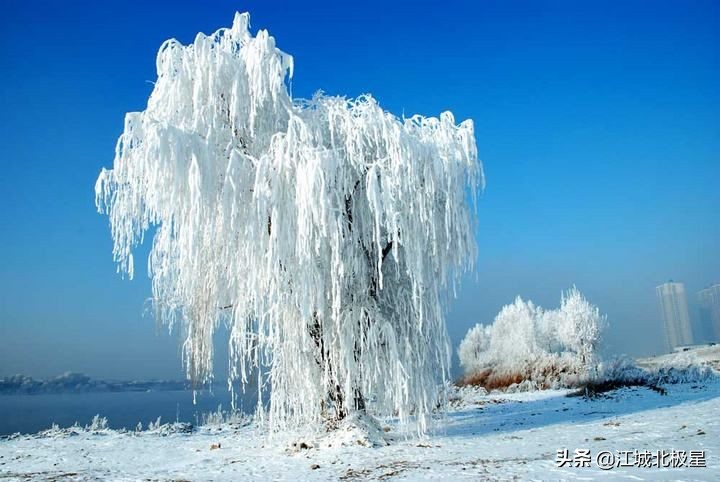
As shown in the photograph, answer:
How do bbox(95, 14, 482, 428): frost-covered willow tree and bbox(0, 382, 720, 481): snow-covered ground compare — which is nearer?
bbox(0, 382, 720, 481): snow-covered ground

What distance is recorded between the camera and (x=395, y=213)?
816cm

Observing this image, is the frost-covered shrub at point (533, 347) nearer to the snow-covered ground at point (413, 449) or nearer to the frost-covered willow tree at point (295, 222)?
the snow-covered ground at point (413, 449)

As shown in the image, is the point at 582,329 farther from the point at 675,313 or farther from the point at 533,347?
the point at 675,313

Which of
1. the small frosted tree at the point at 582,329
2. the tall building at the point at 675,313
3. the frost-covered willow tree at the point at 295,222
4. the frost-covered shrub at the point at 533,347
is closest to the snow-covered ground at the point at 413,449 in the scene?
the frost-covered willow tree at the point at 295,222

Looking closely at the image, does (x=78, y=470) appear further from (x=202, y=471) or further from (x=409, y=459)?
(x=409, y=459)

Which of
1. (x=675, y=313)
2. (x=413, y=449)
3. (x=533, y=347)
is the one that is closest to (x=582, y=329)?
(x=533, y=347)

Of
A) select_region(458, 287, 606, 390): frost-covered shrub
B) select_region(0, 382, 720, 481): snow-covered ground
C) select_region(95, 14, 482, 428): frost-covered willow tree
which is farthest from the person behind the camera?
select_region(458, 287, 606, 390): frost-covered shrub

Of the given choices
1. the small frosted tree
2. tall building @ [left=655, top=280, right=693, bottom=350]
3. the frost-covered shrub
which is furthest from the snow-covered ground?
tall building @ [left=655, top=280, right=693, bottom=350]

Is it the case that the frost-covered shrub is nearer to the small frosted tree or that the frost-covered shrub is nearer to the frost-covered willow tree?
the small frosted tree

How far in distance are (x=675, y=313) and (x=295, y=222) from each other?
232ft

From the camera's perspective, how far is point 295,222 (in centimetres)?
809

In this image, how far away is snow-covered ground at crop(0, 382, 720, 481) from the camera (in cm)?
652

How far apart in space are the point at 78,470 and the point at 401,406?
498cm

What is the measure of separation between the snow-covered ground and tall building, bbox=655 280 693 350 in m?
56.7
